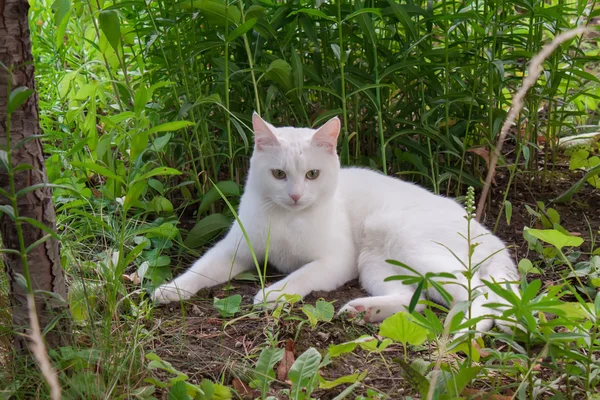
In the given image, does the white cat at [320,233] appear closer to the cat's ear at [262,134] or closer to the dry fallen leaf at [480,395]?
the cat's ear at [262,134]

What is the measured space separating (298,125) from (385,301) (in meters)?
1.31

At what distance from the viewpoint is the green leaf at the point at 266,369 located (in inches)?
65.2

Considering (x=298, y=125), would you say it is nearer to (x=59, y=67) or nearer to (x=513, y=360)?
(x=59, y=67)

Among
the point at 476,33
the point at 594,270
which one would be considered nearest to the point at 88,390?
the point at 594,270

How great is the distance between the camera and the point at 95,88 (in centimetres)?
280

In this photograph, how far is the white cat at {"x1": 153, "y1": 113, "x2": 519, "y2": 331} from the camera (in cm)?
245

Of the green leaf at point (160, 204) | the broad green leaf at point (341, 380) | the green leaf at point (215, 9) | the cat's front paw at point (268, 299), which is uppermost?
the green leaf at point (215, 9)

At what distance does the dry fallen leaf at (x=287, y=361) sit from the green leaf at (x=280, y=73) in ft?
4.12

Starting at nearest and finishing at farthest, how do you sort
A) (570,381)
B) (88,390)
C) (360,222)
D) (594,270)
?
1. (88,390)
2. (570,381)
3. (594,270)
4. (360,222)

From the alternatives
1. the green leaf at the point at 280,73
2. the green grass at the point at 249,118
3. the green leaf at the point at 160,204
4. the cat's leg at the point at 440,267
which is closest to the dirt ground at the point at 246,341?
the green grass at the point at 249,118

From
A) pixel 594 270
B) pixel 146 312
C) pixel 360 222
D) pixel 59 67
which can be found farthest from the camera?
pixel 59 67

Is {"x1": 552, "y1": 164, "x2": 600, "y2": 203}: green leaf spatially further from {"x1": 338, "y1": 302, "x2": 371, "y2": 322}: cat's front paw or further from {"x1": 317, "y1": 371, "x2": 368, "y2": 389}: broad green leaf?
{"x1": 317, "y1": 371, "x2": 368, "y2": 389}: broad green leaf

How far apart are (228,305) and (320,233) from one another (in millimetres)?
541

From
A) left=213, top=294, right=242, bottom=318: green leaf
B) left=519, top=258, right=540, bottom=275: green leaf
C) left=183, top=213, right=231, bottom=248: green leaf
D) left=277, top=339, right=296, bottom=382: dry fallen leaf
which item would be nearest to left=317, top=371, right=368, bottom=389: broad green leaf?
left=277, top=339, right=296, bottom=382: dry fallen leaf
